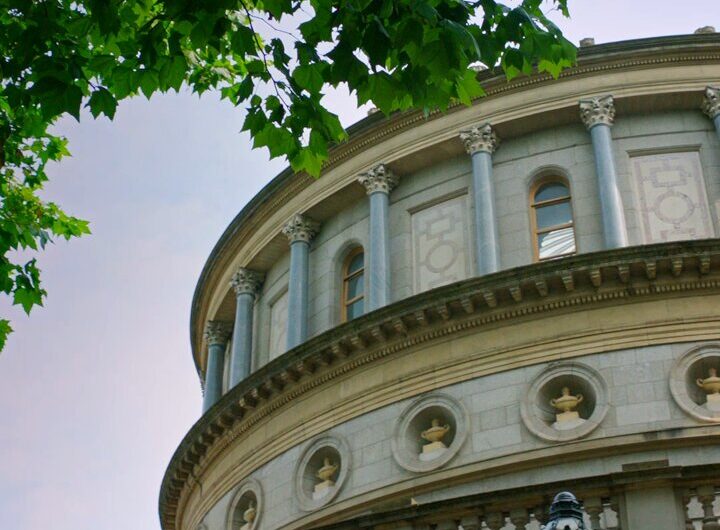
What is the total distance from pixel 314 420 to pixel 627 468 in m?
13.4

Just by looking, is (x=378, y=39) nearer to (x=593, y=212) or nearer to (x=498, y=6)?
(x=498, y=6)

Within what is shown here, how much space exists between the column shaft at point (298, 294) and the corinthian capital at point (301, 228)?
14 centimetres

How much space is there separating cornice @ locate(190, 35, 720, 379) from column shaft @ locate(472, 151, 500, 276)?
1718mm

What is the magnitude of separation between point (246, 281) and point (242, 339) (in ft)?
5.71

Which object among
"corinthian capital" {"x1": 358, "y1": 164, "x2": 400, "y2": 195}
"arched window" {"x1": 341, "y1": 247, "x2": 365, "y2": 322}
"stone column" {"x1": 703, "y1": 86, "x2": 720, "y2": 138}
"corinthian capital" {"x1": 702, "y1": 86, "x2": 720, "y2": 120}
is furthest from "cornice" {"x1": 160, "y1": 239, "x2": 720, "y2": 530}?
"corinthian capital" {"x1": 702, "y1": 86, "x2": 720, "y2": 120}

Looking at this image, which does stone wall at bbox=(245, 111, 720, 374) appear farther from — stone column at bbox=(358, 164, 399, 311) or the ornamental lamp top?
the ornamental lamp top

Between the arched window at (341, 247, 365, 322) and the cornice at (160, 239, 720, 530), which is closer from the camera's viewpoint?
the cornice at (160, 239, 720, 530)

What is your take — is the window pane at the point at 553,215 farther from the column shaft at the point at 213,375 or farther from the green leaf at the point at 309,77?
the green leaf at the point at 309,77

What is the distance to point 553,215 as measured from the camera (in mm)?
29172

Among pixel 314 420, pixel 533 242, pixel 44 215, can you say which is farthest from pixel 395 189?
pixel 44 215

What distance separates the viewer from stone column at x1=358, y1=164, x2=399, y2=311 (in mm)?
29677

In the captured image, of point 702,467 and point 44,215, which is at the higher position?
point 44,215

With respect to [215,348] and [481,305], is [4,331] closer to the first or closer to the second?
[481,305]

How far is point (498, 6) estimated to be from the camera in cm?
1296
